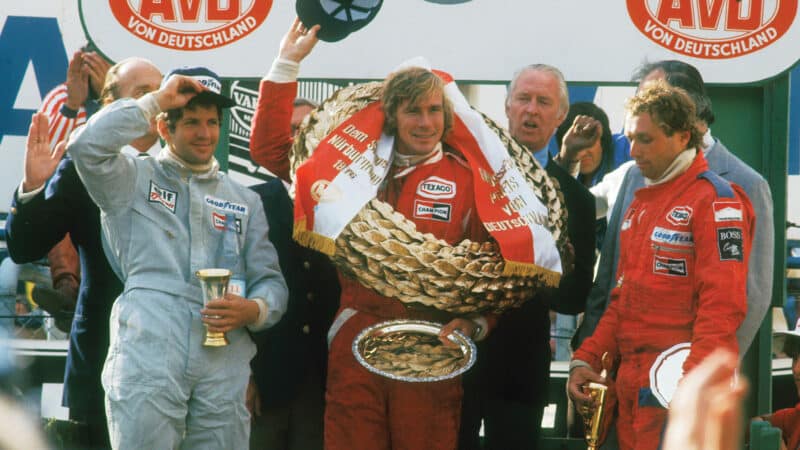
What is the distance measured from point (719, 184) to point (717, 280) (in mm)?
342

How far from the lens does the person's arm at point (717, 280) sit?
10.6 feet

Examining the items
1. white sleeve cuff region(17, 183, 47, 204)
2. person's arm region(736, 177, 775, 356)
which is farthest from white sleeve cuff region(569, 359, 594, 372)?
white sleeve cuff region(17, 183, 47, 204)

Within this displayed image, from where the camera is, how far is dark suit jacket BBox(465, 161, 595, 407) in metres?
3.92

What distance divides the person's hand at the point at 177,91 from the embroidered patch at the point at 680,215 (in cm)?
164

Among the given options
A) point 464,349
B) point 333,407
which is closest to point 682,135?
point 464,349

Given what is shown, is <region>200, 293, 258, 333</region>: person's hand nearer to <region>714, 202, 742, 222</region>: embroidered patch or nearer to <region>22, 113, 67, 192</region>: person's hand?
<region>22, 113, 67, 192</region>: person's hand

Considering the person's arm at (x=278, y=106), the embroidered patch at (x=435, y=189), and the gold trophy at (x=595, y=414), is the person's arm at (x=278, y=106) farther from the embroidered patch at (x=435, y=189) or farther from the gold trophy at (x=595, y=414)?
the gold trophy at (x=595, y=414)

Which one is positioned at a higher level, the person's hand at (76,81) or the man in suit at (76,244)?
the person's hand at (76,81)

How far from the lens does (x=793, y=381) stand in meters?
4.52

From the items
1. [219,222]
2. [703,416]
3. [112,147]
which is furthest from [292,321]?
[703,416]

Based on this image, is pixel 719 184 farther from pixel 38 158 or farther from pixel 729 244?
pixel 38 158

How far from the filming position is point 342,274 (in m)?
3.74

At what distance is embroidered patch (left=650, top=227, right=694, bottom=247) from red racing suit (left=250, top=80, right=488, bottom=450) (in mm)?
618

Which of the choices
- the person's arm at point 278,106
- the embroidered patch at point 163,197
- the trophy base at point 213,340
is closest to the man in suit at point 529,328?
the person's arm at point 278,106
